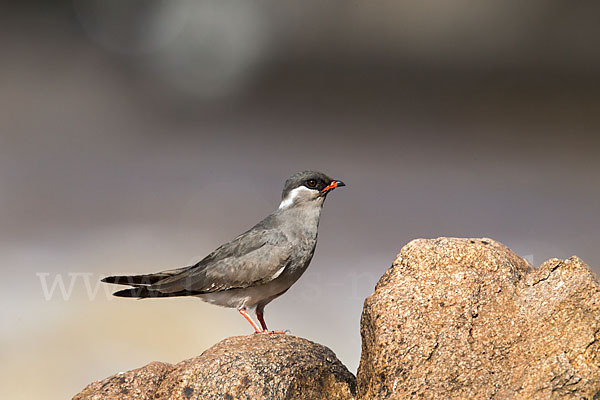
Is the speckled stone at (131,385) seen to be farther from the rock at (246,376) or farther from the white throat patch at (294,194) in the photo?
the white throat patch at (294,194)

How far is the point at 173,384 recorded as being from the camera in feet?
17.4

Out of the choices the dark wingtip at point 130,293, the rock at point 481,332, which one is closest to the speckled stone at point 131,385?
the rock at point 481,332

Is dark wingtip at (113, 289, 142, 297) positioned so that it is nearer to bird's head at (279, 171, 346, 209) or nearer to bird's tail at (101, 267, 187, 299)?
bird's tail at (101, 267, 187, 299)

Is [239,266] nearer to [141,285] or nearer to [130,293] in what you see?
[141,285]

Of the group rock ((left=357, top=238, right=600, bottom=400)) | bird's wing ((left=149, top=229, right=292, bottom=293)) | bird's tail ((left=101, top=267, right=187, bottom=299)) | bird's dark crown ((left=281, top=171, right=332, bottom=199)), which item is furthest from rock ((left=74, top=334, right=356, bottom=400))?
bird's dark crown ((left=281, top=171, right=332, bottom=199))

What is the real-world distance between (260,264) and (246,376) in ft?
7.61

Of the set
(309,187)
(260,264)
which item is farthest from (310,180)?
(260,264)

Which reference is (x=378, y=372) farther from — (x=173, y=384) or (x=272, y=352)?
(x=173, y=384)

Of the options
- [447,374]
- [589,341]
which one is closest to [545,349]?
[589,341]

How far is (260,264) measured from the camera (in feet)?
24.1

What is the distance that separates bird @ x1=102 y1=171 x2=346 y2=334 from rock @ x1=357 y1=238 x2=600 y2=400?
2.48 metres

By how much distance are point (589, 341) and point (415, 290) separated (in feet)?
4.04

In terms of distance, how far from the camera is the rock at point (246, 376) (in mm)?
5098

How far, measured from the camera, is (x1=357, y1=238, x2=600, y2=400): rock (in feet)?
14.5
